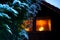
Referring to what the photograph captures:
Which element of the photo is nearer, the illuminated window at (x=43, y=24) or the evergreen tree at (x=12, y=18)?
the evergreen tree at (x=12, y=18)

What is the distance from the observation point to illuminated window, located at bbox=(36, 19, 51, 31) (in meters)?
10.5

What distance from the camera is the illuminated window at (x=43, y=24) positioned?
10492 mm

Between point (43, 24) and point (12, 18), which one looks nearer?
point (12, 18)

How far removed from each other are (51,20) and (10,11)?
7034mm

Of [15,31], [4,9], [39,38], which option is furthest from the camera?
[39,38]

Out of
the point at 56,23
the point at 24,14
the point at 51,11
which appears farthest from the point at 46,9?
the point at 24,14

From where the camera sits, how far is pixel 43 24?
10.6 meters

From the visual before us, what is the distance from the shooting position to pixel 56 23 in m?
10.4

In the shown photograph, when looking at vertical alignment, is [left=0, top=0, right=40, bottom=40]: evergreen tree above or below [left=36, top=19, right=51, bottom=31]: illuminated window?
below

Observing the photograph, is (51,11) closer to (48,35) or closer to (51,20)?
(51,20)

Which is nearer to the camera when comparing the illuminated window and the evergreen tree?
the evergreen tree

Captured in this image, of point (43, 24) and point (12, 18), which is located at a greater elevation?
point (43, 24)

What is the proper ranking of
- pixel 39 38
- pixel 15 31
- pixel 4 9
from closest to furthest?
1. pixel 4 9
2. pixel 15 31
3. pixel 39 38

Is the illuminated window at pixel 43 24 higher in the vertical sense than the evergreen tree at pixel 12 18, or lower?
higher
